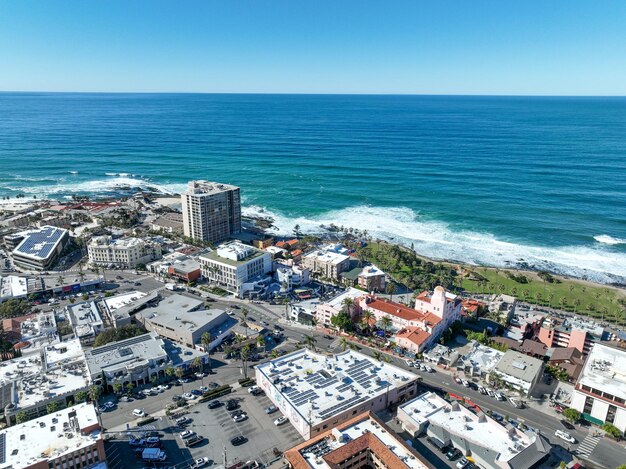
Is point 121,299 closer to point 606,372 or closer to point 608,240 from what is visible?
point 606,372

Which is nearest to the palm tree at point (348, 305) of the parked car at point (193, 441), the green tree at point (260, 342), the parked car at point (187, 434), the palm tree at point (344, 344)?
the palm tree at point (344, 344)

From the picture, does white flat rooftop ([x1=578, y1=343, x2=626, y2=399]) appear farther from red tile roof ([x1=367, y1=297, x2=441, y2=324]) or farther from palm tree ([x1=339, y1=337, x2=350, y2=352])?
palm tree ([x1=339, y1=337, x2=350, y2=352])

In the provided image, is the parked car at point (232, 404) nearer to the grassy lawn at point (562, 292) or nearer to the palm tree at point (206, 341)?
the palm tree at point (206, 341)

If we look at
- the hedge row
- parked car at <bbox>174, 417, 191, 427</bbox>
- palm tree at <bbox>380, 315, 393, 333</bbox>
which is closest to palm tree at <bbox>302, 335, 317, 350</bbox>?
palm tree at <bbox>380, 315, 393, 333</bbox>

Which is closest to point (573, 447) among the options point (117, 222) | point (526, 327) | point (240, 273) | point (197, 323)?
point (526, 327)

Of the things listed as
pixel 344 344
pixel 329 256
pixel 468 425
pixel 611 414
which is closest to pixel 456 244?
pixel 329 256
